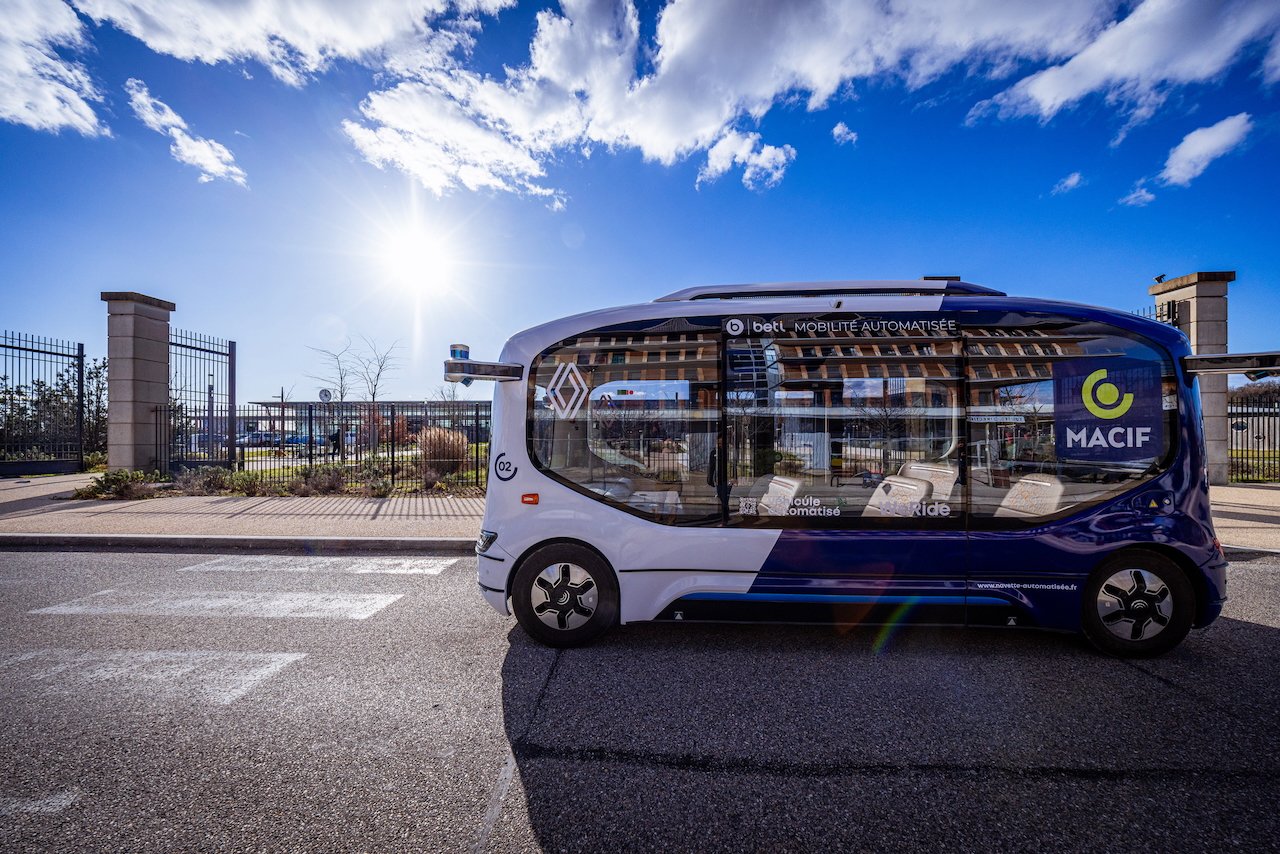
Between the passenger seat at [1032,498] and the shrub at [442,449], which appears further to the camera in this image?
the shrub at [442,449]

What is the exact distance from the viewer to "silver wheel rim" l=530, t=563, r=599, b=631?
3.88 m

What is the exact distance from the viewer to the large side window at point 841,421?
12.5 feet

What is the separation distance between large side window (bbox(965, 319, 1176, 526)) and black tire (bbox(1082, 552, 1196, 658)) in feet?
1.73

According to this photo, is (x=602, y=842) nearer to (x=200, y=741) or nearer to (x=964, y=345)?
(x=200, y=741)

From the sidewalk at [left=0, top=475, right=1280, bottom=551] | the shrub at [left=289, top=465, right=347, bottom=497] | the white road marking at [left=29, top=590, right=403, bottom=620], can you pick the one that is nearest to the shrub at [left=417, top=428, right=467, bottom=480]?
the shrub at [left=289, top=465, right=347, bottom=497]

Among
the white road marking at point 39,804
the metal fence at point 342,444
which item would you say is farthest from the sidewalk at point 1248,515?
the metal fence at point 342,444

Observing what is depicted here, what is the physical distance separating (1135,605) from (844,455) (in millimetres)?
2225

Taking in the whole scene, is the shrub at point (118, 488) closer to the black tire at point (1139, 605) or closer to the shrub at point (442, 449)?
the shrub at point (442, 449)

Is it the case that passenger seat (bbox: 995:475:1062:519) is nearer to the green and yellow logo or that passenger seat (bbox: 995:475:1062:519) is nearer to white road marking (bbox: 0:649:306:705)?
the green and yellow logo

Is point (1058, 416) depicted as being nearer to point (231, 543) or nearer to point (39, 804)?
point (39, 804)

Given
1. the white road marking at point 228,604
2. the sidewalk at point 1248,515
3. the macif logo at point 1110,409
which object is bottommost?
the white road marking at point 228,604

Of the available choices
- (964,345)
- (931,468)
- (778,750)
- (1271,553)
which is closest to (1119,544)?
(931,468)

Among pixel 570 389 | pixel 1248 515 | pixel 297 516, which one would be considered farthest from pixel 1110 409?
pixel 297 516

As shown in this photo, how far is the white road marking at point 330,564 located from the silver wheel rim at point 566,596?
2.67m
